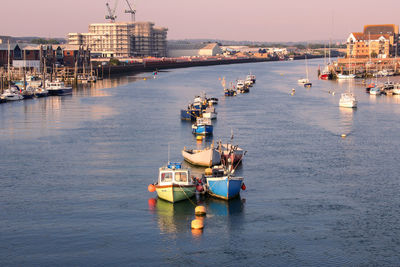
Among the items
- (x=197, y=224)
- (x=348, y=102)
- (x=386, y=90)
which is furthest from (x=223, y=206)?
(x=386, y=90)

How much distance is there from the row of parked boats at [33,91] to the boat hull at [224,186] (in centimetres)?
6138

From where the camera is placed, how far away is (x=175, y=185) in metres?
30.7

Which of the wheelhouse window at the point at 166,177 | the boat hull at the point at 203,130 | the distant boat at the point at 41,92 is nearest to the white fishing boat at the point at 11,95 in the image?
the distant boat at the point at 41,92

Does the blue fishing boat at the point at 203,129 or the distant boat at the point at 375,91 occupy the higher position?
the distant boat at the point at 375,91

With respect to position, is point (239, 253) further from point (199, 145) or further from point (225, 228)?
point (199, 145)

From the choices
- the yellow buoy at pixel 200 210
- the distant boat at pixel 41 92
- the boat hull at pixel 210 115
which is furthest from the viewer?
the distant boat at pixel 41 92

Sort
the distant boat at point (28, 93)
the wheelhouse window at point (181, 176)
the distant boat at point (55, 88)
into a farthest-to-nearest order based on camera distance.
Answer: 1. the distant boat at point (55, 88)
2. the distant boat at point (28, 93)
3. the wheelhouse window at point (181, 176)

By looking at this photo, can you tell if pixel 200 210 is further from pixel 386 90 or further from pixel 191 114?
pixel 386 90

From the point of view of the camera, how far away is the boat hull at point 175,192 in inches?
1211

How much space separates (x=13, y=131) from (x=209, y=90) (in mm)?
56695

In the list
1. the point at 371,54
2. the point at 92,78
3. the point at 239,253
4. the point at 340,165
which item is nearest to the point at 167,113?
the point at 340,165

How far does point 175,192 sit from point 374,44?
174274mm

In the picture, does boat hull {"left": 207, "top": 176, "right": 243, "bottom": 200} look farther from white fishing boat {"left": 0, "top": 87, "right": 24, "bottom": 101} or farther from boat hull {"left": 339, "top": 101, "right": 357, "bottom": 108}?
white fishing boat {"left": 0, "top": 87, "right": 24, "bottom": 101}

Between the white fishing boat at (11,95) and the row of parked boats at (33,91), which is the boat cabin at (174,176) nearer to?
the row of parked boats at (33,91)
